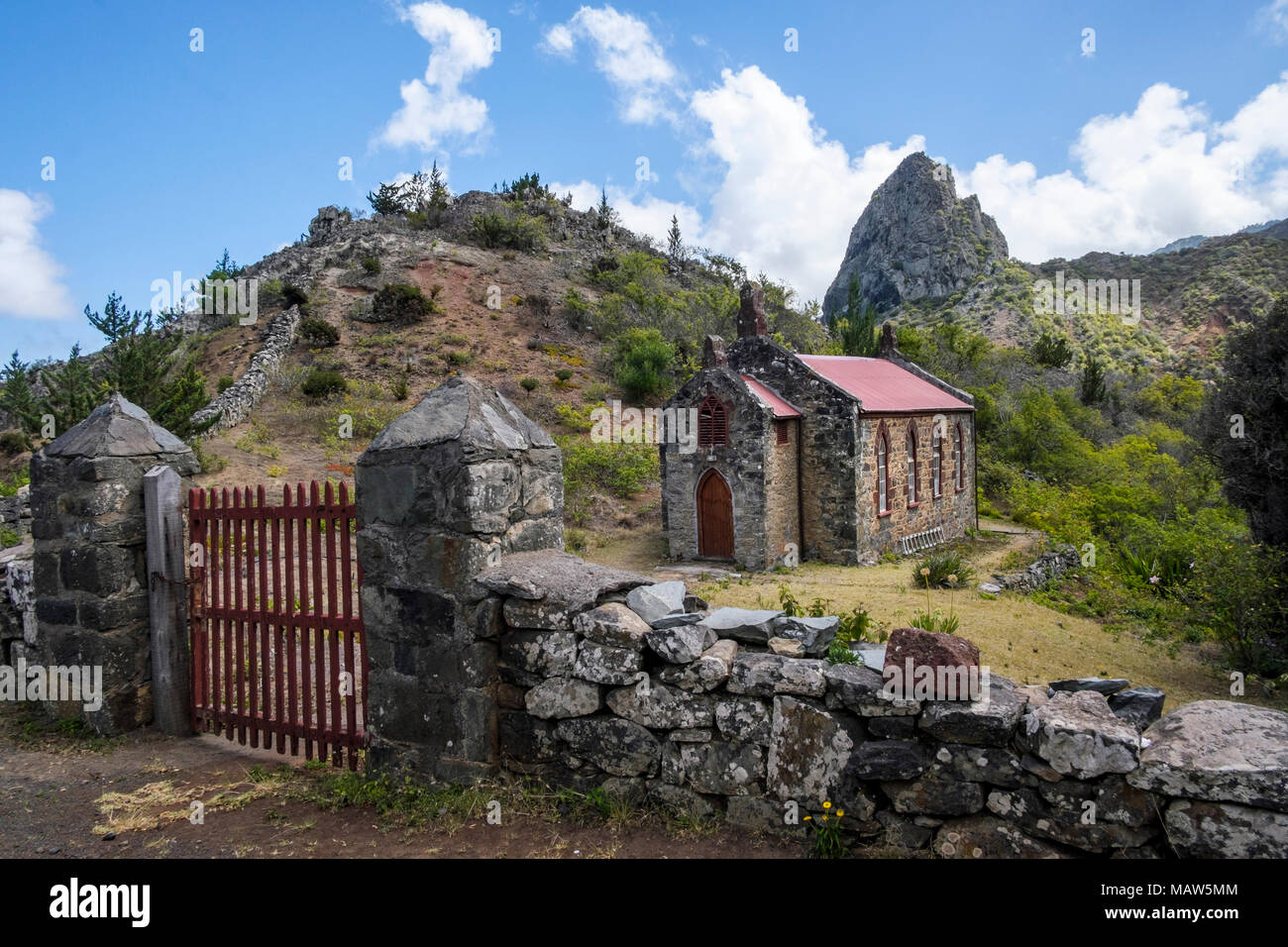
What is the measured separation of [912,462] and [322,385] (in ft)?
70.0

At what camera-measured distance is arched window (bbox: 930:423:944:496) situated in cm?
2134

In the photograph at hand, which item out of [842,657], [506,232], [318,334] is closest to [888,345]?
[842,657]

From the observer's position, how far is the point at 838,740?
3.89m

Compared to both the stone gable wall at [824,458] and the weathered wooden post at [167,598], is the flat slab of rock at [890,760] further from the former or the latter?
the stone gable wall at [824,458]

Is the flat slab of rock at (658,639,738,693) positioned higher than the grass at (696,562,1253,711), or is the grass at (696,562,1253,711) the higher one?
the flat slab of rock at (658,639,738,693)

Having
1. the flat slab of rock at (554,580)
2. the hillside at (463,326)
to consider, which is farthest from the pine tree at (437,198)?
the flat slab of rock at (554,580)

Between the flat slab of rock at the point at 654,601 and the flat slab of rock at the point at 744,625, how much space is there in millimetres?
214

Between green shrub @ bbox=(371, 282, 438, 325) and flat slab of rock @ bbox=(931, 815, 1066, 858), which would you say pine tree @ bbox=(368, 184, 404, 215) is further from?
flat slab of rock @ bbox=(931, 815, 1066, 858)

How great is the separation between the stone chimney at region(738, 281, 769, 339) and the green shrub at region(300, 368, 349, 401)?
1695 centimetres

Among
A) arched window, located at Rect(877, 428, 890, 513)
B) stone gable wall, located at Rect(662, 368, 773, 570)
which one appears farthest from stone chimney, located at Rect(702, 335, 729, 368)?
arched window, located at Rect(877, 428, 890, 513)

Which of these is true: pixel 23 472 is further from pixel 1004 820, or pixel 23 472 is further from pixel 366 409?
pixel 1004 820

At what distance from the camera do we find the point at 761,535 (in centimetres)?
1719

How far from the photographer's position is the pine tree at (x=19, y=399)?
20109 millimetres

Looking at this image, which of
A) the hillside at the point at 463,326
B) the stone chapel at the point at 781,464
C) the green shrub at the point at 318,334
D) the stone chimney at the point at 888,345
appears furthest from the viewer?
the green shrub at the point at 318,334
